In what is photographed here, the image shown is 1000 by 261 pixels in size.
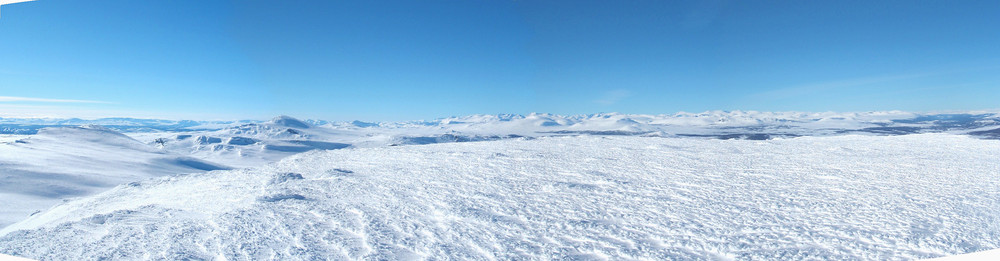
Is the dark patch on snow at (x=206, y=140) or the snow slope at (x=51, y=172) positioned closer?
the snow slope at (x=51, y=172)

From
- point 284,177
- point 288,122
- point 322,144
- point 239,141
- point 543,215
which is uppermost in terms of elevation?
point 288,122

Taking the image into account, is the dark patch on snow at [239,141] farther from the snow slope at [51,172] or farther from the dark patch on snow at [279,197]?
the dark patch on snow at [279,197]

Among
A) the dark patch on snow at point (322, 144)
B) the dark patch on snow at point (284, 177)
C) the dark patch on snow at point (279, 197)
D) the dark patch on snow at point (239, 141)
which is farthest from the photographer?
the dark patch on snow at point (322, 144)

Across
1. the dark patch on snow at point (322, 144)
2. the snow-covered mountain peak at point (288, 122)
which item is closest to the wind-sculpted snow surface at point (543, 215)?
the dark patch on snow at point (322, 144)

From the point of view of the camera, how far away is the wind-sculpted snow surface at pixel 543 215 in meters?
2.72

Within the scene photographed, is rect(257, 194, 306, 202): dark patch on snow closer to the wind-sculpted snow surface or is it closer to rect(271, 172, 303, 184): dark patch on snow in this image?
the wind-sculpted snow surface

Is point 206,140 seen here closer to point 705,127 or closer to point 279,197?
point 279,197

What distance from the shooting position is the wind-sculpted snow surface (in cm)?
272

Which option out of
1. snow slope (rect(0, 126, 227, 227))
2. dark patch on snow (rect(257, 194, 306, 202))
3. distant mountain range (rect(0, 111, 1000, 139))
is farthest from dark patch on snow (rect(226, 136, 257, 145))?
dark patch on snow (rect(257, 194, 306, 202))

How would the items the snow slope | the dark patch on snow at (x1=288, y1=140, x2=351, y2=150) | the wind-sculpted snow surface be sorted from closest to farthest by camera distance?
the wind-sculpted snow surface → the snow slope → the dark patch on snow at (x1=288, y1=140, x2=351, y2=150)

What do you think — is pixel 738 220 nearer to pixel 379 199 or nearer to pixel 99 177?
pixel 379 199

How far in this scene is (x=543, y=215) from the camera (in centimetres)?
356

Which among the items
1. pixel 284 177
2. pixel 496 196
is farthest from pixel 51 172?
pixel 496 196

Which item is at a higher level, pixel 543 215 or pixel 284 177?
pixel 284 177
